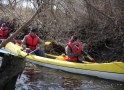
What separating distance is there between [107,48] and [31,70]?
10.5 feet

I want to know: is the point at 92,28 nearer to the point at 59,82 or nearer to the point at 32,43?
the point at 32,43

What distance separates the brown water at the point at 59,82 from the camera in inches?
257

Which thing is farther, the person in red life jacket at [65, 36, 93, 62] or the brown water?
the person in red life jacket at [65, 36, 93, 62]

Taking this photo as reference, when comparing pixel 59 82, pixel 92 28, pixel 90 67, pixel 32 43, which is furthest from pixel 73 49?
pixel 92 28

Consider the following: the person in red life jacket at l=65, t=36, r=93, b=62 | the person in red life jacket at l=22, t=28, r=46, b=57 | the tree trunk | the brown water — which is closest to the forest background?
the person in red life jacket at l=22, t=28, r=46, b=57

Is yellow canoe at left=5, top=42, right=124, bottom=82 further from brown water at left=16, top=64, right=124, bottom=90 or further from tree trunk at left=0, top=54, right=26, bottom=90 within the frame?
tree trunk at left=0, top=54, right=26, bottom=90

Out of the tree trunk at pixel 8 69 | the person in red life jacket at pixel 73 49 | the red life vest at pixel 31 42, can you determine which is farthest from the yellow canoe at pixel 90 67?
the tree trunk at pixel 8 69

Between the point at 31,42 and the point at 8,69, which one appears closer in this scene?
the point at 8,69

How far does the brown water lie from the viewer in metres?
6.54

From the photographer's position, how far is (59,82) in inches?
277

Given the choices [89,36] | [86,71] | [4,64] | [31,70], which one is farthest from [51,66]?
[4,64]

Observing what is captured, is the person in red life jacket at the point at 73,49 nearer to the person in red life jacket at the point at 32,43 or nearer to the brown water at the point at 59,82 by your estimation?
the brown water at the point at 59,82

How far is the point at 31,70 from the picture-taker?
27.6 ft

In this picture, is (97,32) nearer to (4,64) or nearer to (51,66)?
(51,66)
